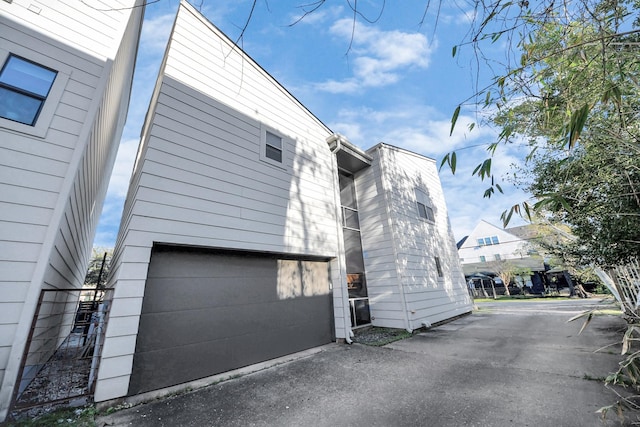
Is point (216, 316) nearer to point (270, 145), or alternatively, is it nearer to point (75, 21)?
point (270, 145)

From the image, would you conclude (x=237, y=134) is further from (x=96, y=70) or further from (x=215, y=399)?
(x=215, y=399)

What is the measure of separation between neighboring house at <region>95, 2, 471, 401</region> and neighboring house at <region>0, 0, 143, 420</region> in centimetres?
75

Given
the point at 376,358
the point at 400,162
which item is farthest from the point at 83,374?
the point at 400,162

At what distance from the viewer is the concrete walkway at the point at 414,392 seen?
8.53ft

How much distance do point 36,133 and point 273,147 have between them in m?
3.67

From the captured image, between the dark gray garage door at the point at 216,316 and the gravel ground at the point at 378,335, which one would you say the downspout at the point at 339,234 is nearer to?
the gravel ground at the point at 378,335

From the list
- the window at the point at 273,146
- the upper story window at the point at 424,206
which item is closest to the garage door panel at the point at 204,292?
the window at the point at 273,146

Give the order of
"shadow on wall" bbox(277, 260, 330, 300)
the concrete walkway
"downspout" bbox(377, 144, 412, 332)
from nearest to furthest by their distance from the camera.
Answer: the concrete walkway < "shadow on wall" bbox(277, 260, 330, 300) < "downspout" bbox(377, 144, 412, 332)

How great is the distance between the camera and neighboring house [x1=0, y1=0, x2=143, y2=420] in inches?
106

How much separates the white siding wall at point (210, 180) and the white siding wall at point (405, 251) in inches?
80.5

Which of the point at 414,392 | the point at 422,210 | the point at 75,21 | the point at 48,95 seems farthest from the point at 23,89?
the point at 422,210

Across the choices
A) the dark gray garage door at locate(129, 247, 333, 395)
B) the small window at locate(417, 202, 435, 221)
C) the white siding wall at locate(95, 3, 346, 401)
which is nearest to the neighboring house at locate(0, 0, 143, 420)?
the white siding wall at locate(95, 3, 346, 401)

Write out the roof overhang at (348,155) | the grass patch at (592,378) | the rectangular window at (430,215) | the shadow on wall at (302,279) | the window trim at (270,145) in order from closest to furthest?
the grass patch at (592,378)
the shadow on wall at (302,279)
the window trim at (270,145)
the roof overhang at (348,155)
the rectangular window at (430,215)

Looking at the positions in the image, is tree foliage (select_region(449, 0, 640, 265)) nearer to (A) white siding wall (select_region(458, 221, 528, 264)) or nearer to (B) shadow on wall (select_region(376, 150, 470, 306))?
(B) shadow on wall (select_region(376, 150, 470, 306))
